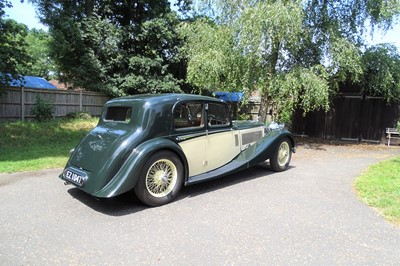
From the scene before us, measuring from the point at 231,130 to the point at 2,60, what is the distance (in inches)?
371

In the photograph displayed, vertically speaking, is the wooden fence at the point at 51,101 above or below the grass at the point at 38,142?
above

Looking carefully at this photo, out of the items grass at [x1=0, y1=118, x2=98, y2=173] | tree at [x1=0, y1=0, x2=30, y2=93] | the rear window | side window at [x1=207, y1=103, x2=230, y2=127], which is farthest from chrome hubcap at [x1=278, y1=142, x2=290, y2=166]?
tree at [x1=0, y1=0, x2=30, y2=93]

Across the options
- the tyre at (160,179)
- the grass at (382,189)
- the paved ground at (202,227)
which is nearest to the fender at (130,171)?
the tyre at (160,179)

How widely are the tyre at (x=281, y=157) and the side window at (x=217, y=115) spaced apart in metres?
1.49

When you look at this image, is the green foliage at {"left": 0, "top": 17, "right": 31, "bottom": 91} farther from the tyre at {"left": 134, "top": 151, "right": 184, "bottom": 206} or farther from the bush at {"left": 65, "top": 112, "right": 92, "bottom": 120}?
the tyre at {"left": 134, "top": 151, "right": 184, "bottom": 206}

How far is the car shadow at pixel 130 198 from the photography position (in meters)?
4.28

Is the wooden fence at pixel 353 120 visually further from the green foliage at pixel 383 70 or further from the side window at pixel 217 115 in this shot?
the side window at pixel 217 115

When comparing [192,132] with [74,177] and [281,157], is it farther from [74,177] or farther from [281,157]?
[281,157]

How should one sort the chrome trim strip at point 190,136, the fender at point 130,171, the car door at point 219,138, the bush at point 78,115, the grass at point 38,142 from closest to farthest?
the fender at point 130,171
the chrome trim strip at point 190,136
the car door at point 219,138
the grass at point 38,142
the bush at point 78,115

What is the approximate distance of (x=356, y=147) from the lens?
11258 mm

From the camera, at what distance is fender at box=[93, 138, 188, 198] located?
4.02 m

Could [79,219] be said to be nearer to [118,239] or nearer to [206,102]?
[118,239]

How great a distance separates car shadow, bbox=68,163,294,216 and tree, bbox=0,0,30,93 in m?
8.39

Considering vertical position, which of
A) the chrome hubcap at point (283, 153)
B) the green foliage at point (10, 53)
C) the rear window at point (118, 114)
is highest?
the green foliage at point (10, 53)
